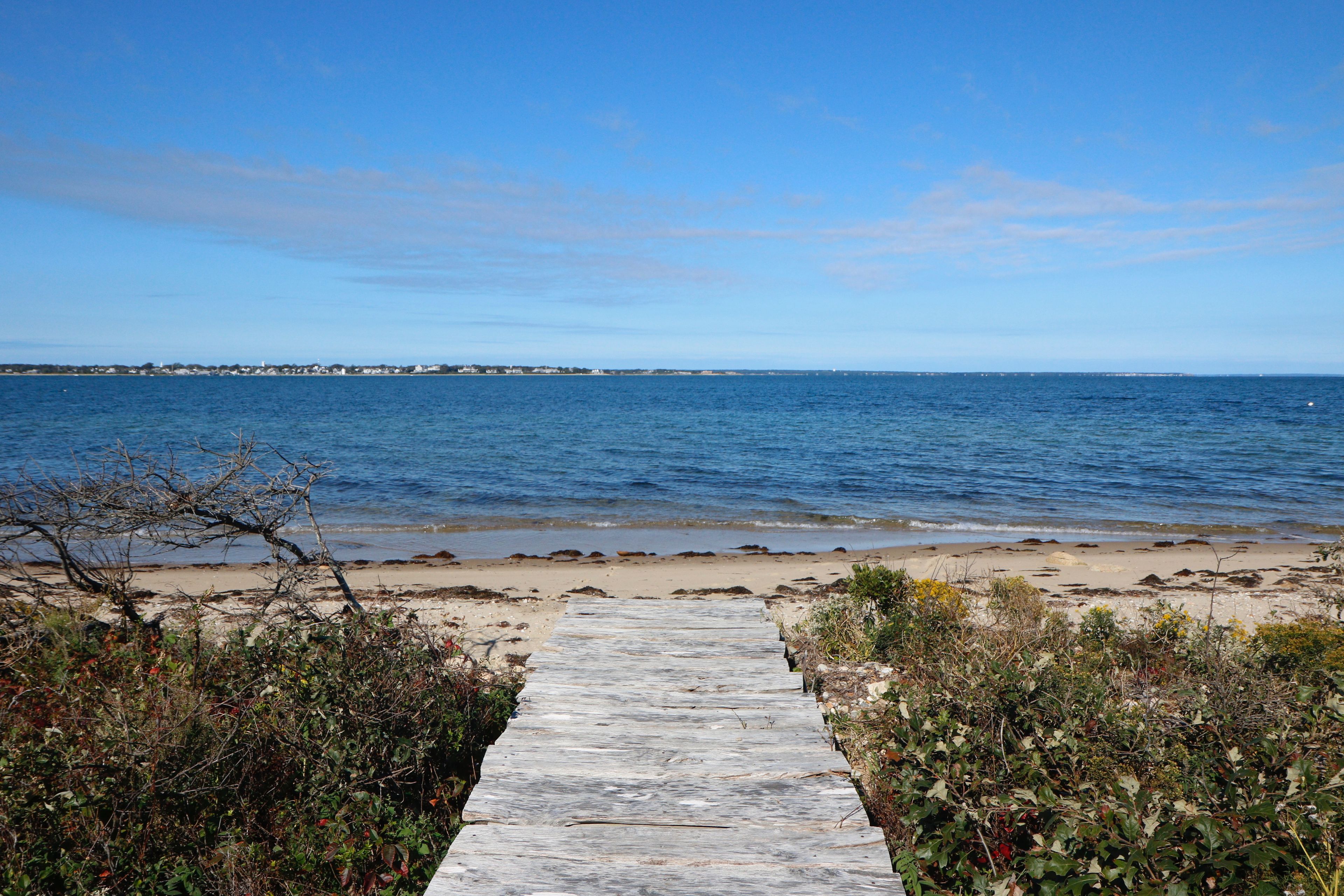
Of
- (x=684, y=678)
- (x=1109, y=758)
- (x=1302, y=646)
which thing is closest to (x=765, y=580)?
(x=1302, y=646)

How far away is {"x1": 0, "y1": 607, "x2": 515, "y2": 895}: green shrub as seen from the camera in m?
3.83

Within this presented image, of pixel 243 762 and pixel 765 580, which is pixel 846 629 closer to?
pixel 765 580

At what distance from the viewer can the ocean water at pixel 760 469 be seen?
19109mm

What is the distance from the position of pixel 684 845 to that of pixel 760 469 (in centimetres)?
2637

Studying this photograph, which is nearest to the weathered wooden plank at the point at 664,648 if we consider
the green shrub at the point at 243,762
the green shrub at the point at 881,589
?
the green shrub at the point at 243,762

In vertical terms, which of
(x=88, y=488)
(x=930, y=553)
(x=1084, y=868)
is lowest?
(x=930, y=553)

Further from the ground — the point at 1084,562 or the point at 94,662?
the point at 94,662

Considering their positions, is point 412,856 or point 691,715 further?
point 691,715

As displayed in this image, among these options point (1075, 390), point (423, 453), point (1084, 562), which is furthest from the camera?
point (1075, 390)

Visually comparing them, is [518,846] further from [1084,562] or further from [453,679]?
[1084,562]

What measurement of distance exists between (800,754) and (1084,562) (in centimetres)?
1296

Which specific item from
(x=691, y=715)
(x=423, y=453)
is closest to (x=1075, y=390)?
(x=423, y=453)

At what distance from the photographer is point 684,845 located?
10.9 ft

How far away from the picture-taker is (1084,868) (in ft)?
10.6
